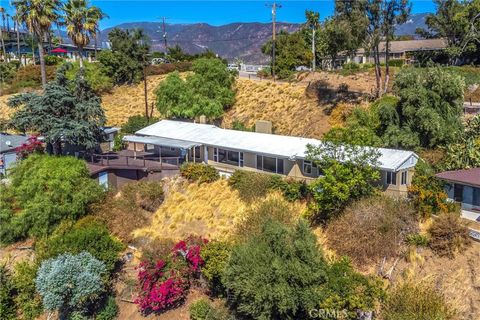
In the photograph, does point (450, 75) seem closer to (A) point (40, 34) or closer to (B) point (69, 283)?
(B) point (69, 283)

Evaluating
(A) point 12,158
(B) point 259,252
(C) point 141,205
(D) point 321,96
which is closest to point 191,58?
(D) point 321,96

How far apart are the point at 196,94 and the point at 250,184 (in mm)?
19811

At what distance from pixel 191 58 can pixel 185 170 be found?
50902 millimetres

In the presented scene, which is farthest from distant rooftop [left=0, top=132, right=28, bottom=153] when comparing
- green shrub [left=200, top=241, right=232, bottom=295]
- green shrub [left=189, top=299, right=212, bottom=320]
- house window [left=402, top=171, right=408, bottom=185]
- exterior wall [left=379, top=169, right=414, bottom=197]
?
house window [left=402, top=171, right=408, bottom=185]

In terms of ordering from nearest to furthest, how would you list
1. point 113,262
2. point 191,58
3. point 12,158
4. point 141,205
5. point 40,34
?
point 113,262
point 141,205
point 12,158
point 40,34
point 191,58

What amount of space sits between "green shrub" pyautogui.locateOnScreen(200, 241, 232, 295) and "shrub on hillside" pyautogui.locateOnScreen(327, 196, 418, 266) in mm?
6170

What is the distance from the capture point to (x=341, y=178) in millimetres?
25344

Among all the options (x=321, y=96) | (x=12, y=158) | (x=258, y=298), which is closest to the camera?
(x=258, y=298)

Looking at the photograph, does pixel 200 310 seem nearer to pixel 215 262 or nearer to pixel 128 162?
pixel 215 262

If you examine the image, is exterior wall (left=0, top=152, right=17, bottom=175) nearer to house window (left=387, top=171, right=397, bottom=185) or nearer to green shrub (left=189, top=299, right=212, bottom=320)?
green shrub (left=189, top=299, right=212, bottom=320)

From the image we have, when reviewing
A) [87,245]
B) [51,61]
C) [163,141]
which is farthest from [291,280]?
[51,61]

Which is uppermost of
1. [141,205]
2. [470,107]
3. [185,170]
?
[470,107]

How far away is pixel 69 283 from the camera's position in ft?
79.3

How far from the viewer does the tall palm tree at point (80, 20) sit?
44594 mm
